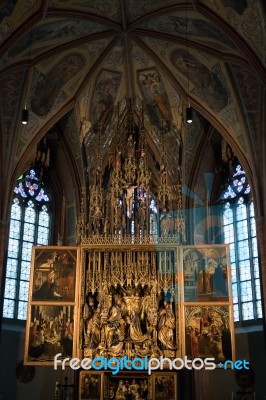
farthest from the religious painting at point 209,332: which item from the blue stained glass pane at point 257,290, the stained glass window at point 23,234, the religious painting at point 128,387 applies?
the stained glass window at point 23,234

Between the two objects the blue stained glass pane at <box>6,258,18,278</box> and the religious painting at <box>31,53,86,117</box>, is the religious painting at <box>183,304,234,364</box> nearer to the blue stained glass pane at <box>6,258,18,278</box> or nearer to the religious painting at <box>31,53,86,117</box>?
the blue stained glass pane at <box>6,258,18,278</box>

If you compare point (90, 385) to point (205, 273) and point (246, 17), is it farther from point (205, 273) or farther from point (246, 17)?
point (246, 17)

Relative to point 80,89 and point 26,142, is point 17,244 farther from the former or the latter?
point 80,89

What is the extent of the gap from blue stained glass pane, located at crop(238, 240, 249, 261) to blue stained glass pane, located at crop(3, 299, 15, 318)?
7.96 m

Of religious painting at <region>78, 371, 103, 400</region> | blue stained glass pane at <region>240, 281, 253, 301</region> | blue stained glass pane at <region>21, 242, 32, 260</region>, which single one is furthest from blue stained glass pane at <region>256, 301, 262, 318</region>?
blue stained glass pane at <region>21, 242, 32, 260</region>

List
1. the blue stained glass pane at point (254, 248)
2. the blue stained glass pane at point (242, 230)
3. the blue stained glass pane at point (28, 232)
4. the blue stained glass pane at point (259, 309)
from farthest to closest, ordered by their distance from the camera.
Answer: the blue stained glass pane at point (28, 232) → the blue stained glass pane at point (242, 230) → the blue stained glass pane at point (254, 248) → the blue stained glass pane at point (259, 309)

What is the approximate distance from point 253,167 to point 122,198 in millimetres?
4277

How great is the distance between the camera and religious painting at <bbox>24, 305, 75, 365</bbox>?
48.9 ft

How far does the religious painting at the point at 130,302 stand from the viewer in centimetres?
1516

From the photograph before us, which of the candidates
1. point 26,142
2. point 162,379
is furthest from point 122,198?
point 162,379

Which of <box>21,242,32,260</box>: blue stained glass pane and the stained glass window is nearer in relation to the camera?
the stained glass window

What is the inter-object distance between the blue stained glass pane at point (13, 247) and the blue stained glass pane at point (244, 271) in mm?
7812

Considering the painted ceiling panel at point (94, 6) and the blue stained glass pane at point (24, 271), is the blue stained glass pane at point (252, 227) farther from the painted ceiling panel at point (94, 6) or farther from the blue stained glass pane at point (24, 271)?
the painted ceiling panel at point (94, 6)

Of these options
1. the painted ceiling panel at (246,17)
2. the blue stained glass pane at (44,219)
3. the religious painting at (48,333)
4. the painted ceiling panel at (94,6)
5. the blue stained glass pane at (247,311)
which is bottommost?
the religious painting at (48,333)
